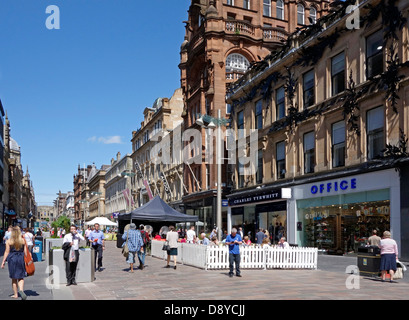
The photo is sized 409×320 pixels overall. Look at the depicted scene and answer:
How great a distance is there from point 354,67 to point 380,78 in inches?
90.1

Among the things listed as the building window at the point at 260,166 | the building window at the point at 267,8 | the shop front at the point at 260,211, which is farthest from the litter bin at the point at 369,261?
the building window at the point at 267,8

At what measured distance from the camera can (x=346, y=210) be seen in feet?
77.5

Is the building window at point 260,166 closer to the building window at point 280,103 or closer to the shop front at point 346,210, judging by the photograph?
the building window at point 280,103

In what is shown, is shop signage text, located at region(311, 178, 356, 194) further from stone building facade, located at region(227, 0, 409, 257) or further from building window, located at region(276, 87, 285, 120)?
building window, located at region(276, 87, 285, 120)

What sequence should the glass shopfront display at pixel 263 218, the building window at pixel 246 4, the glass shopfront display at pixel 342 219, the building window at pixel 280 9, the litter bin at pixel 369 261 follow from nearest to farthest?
the litter bin at pixel 369 261 < the glass shopfront display at pixel 342 219 < the glass shopfront display at pixel 263 218 < the building window at pixel 246 4 < the building window at pixel 280 9

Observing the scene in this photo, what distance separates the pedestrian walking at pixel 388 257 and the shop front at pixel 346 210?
19.4ft

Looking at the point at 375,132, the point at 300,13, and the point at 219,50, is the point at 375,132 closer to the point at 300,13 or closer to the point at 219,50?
the point at 219,50

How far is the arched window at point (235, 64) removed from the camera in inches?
1628

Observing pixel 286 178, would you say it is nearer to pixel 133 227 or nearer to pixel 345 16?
pixel 345 16

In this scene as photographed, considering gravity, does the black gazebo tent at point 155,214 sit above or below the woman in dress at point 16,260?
Result: above

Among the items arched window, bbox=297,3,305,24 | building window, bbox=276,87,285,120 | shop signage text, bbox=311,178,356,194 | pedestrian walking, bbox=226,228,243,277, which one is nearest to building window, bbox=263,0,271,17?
arched window, bbox=297,3,305,24

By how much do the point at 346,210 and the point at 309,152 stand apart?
181 inches

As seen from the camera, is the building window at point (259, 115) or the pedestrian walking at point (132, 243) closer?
the pedestrian walking at point (132, 243)
